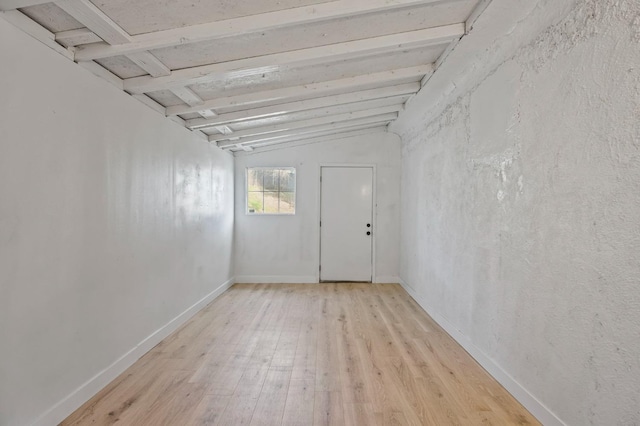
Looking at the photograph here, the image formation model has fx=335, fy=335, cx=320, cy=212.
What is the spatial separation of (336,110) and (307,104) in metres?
0.64

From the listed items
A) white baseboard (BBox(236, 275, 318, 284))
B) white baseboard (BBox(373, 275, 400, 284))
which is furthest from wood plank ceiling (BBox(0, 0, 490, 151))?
white baseboard (BBox(373, 275, 400, 284))

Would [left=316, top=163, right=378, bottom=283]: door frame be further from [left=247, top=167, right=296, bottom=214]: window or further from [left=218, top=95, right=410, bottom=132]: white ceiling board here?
[left=218, top=95, right=410, bottom=132]: white ceiling board

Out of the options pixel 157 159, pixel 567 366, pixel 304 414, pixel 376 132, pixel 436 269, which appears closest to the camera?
pixel 567 366

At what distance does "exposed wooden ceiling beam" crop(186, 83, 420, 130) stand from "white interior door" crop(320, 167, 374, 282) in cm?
215

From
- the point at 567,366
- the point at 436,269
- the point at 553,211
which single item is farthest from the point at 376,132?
the point at 567,366

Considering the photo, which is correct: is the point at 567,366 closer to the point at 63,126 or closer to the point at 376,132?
the point at 63,126

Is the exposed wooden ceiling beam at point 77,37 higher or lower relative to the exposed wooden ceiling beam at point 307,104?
lower

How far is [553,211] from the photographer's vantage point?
1.89 metres

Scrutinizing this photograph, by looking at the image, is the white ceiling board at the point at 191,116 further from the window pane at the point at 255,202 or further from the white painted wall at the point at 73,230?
the window pane at the point at 255,202

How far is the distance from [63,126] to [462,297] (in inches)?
129

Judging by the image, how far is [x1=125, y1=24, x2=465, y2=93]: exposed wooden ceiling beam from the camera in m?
2.33

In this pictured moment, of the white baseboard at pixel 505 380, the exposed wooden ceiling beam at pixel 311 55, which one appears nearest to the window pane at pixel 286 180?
the white baseboard at pixel 505 380

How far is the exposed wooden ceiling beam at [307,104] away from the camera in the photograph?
11.3ft

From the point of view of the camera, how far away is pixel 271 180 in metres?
5.61
